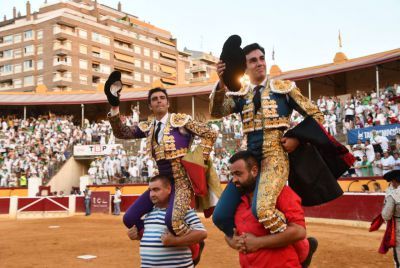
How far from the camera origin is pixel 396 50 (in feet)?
69.7

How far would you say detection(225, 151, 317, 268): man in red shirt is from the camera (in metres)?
2.89

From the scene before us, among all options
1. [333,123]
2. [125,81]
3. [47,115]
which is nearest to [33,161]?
[47,115]

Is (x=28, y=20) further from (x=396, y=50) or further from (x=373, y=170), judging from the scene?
(x=373, y=170)

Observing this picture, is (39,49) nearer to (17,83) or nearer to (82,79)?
(17,83)

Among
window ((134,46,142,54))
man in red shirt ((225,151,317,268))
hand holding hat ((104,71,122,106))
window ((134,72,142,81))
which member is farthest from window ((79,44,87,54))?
man in red shirt ((225,151,317,268))

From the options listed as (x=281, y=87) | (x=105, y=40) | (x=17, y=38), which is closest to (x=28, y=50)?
(x=17, y=38)

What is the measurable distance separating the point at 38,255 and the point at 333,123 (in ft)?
40.9

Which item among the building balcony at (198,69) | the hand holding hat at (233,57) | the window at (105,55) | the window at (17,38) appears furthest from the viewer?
the building balcony at (198,69)

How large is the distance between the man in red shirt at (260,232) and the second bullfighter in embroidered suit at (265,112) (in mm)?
86

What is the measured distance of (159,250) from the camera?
3.48 metres

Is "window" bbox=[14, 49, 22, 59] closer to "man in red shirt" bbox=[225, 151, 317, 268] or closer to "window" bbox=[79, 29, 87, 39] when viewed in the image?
"window" bbox=[79, 29, 87, 39]

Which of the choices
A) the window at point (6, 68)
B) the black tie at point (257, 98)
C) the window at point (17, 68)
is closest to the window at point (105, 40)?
the window at point (17, 68)

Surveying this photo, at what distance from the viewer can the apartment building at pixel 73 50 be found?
56.2m

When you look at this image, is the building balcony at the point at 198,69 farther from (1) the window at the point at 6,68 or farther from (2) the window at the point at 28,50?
(1) the window at the point at 6,68
